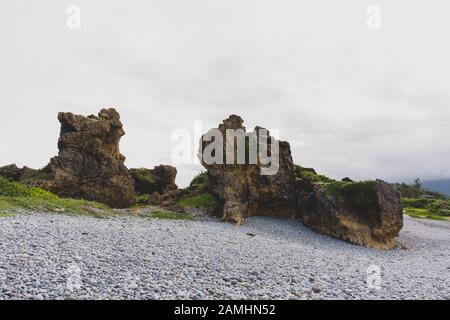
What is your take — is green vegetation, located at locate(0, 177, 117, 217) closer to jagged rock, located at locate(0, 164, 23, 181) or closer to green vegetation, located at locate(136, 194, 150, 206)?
green vegetation, located at locate(136, 194, 150, 206)

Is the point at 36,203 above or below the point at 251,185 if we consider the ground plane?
below

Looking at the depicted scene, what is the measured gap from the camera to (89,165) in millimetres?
35562

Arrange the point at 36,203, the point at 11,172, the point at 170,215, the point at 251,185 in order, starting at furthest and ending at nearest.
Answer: the point at 11,172, the point at 251,185, the point at 170,215, the point at 36,203

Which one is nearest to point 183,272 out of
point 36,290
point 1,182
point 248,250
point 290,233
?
point 36,290

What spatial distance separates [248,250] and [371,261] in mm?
7623

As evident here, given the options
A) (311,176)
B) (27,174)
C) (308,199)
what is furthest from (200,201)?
(27,174)

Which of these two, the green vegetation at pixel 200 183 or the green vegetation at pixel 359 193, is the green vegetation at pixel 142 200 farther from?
the green vegetation at pixel 359 193

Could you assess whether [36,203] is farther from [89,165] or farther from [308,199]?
[308,199]

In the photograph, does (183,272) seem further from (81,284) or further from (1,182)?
(1,182)

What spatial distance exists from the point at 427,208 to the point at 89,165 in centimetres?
7578

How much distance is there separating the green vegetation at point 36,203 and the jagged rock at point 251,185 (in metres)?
10.3

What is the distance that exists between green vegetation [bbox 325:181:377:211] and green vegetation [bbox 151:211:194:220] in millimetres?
12437

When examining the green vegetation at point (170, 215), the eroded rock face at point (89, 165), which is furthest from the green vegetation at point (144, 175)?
the green vegetation at point (170, 215)

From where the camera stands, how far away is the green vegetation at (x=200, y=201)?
1415 inches
